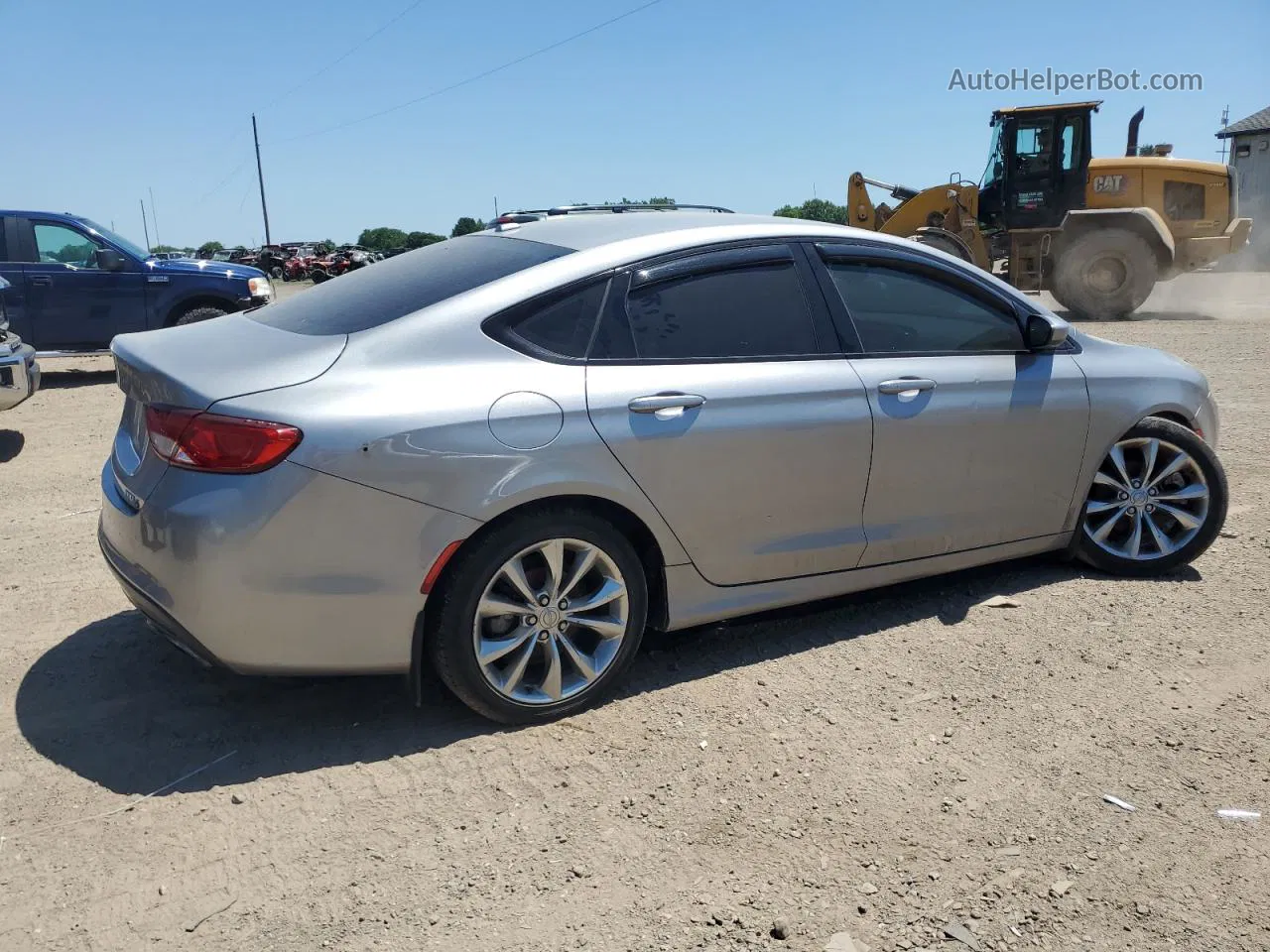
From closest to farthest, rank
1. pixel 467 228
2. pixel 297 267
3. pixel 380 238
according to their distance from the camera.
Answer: pixel 467 228, pixel 297 267, pixel 380 238

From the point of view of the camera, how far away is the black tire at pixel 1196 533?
15.2 ft

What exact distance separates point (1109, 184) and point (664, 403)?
52.2 ft

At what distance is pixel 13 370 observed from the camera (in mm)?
7426

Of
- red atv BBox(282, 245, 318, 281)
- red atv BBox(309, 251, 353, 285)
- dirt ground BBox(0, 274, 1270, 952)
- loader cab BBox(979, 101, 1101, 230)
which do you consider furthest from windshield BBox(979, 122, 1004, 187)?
red atv BBox(282, 245, 318, 281)

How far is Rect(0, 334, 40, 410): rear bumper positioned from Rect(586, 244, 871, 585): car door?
18.9ft

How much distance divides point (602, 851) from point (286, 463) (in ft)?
4.47

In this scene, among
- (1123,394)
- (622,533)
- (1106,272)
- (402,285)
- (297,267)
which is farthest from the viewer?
(297,267)

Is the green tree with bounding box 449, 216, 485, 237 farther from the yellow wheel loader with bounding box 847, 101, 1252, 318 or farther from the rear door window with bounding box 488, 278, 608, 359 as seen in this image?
the yellow wheel loader with bounding box 847, 101, 1252, 318

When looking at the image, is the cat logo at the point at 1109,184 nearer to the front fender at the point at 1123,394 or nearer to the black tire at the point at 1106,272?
the black tire at the point at 1106,272

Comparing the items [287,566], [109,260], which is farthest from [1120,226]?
[287,566]

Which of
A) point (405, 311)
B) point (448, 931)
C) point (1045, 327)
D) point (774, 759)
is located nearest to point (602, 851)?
point (448, 931)

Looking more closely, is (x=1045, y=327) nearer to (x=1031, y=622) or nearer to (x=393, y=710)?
(x=1031, y=622)

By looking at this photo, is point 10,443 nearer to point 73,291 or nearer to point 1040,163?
point 73,291

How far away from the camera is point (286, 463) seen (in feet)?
9.70
